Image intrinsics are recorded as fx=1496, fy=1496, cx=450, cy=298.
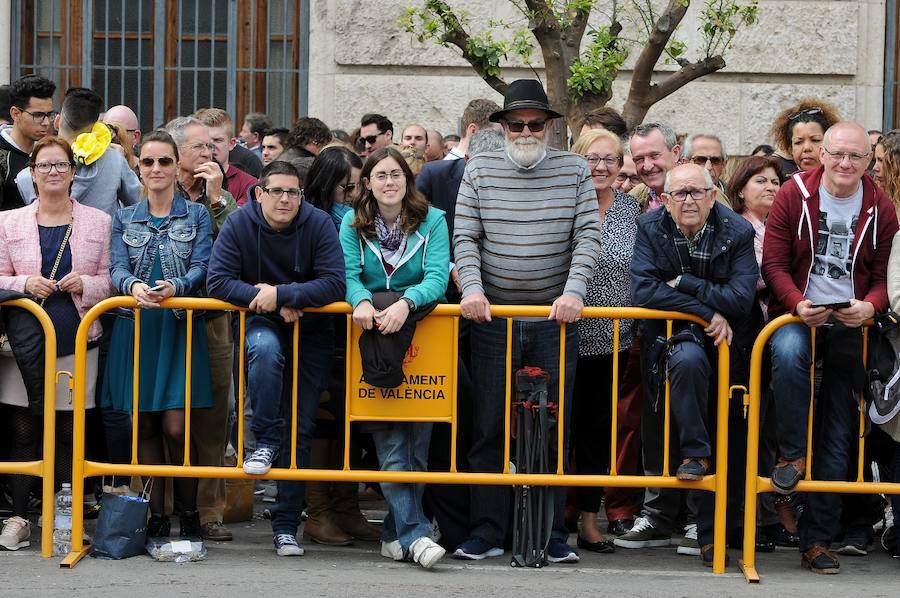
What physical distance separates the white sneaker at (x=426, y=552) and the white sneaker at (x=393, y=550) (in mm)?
116

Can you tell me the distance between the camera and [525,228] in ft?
23.9

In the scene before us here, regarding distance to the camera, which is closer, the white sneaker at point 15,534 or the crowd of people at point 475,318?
the crowd of people at point 475,318

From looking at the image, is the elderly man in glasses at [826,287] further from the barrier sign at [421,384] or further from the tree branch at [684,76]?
the tree branch at [684,76]

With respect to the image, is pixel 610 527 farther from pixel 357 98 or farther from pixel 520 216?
pixel 357 98

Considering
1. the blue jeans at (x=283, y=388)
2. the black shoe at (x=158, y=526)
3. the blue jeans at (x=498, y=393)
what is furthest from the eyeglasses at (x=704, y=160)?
the black shoe at (x=158, y=526)

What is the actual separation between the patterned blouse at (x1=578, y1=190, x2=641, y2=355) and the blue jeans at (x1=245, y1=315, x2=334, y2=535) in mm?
1328

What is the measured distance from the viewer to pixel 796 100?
1310 cm

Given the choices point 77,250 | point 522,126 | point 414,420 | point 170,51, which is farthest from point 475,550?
point 170,51

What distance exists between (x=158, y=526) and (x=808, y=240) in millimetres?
3503

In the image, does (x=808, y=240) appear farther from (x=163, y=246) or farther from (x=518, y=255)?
(x=163, y=246)

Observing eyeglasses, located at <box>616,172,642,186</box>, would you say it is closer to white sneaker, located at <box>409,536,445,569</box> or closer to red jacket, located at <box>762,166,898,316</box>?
red jacket, located at <box>762,166,898,316</box>

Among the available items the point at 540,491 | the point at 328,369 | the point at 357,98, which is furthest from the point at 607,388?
the point at 357,98

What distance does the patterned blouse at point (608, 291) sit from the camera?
25.2 ft

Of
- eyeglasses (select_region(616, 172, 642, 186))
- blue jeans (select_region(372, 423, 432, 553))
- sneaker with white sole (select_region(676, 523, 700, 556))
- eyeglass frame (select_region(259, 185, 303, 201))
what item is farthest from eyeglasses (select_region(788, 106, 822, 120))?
eyeglass frame (select_region(259, 185, 303, 201))
